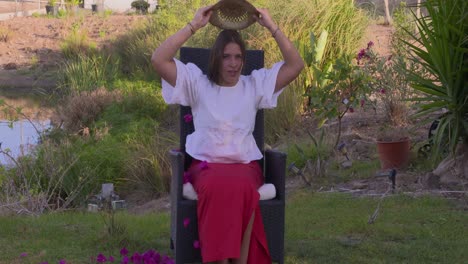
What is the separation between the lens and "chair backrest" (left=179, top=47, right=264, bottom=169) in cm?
461

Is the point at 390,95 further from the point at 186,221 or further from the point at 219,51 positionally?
the point at 186,221

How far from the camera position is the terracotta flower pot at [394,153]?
6770mm

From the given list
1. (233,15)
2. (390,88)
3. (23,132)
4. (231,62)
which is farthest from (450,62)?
(23,132)

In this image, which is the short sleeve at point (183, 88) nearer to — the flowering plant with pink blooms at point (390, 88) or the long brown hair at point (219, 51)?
the long brown hair at point (219, 51)

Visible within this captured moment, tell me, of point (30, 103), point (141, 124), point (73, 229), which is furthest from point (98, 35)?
point (73, 229)

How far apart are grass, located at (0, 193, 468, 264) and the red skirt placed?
1.66 ft

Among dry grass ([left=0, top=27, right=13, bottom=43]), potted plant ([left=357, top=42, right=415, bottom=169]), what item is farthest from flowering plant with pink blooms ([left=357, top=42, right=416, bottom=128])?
dry grass ([left=0, top=27, right=13, bottom=43])

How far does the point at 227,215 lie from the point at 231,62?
0.84m

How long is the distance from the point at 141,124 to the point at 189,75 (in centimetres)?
740

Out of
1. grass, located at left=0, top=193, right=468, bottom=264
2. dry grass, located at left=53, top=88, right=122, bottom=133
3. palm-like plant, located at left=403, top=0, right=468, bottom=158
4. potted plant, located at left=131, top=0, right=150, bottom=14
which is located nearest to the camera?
grass, located at left=0, top=193, right=468, bottom=264

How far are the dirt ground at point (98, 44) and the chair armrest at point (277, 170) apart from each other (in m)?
1.91

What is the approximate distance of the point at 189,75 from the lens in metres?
4.30

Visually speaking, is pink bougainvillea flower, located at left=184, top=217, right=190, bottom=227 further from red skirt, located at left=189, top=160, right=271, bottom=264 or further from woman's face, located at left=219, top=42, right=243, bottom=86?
woman's face, located at left=219, top=42, right=243, bottom=86

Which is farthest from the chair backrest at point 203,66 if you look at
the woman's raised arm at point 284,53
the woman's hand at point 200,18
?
the woman's hand at point 200,18
